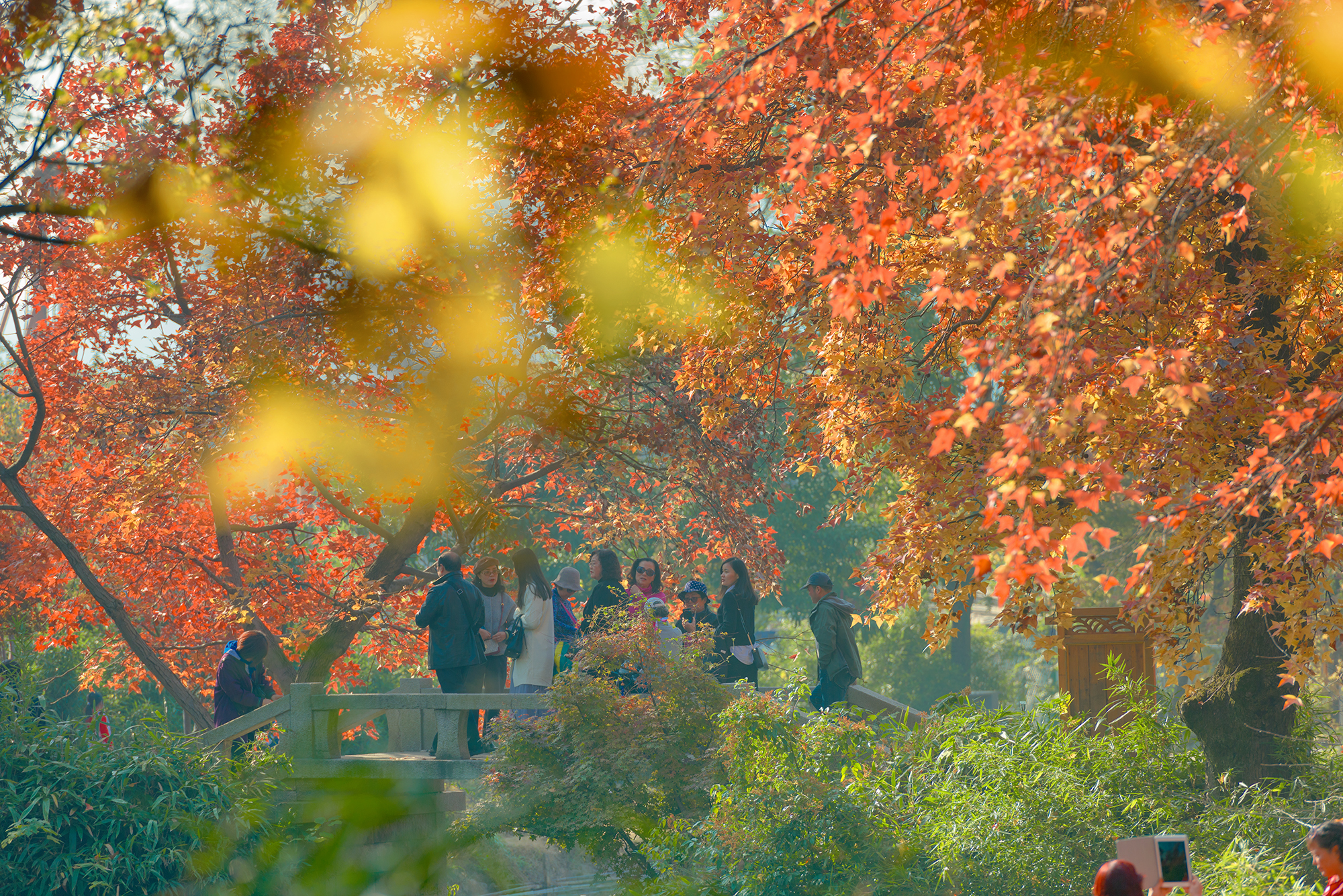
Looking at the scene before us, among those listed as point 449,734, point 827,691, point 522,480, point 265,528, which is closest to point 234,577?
point 265,528

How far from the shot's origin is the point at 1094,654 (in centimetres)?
948

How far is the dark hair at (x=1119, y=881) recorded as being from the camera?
4.18 metres

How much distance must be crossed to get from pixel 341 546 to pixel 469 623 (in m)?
5.65

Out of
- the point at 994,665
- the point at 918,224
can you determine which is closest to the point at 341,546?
the point at 918,224

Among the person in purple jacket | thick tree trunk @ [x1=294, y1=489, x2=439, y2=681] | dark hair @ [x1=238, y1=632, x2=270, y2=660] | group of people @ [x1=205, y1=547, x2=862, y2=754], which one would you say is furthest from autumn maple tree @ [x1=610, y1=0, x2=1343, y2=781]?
thick tree trunk @ [x1=294, y1=489, x2=439, y2=681]

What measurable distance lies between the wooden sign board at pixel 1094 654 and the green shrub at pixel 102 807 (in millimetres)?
6259

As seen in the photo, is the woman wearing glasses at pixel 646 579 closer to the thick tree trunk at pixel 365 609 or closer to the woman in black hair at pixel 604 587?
the woman in black hair at pixel 604 587

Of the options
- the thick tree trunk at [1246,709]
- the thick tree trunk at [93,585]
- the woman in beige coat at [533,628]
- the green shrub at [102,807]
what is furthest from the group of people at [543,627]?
the thick tree trunk at [1246,709]

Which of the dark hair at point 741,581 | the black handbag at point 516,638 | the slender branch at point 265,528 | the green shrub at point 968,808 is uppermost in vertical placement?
the slender branch at point 265,528

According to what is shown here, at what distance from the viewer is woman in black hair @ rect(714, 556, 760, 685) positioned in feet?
35.1

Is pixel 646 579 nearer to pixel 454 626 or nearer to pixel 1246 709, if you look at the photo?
pixel 454 626

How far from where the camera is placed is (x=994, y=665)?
3338 centimetres

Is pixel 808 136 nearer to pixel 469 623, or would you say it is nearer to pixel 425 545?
pixel 469 623

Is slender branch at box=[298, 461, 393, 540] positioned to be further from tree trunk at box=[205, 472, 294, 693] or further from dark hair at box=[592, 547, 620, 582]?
dark hair at box=[592, 547, 620, 582]
